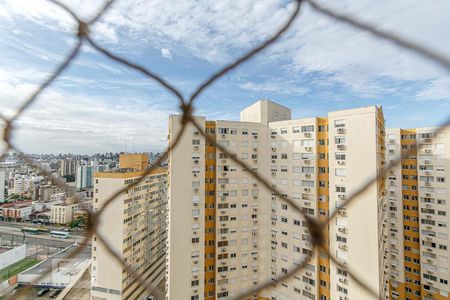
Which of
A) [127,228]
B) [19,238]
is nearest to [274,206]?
[127,228]

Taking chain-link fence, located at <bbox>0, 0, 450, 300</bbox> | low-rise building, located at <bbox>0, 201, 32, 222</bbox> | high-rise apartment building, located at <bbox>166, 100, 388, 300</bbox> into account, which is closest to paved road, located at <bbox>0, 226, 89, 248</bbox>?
low-rise building, located at <bbox>0, 201, 32, 222</bbox>

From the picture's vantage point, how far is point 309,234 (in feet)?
1.08

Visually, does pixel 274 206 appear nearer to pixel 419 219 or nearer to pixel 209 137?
pixel 419 219

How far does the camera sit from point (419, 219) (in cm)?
712

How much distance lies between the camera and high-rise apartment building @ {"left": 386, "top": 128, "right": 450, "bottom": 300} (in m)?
6.62

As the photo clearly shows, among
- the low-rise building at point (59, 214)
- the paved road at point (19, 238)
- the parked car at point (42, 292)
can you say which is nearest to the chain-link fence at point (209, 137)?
the parked car at point (42, 292)

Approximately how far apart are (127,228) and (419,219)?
26.2 feet

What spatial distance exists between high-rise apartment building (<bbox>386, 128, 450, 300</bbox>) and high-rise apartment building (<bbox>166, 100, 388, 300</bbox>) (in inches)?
77.7

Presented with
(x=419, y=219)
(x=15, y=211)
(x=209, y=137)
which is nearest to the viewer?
(x=209, y=137)

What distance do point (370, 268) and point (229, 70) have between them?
17.9 ft

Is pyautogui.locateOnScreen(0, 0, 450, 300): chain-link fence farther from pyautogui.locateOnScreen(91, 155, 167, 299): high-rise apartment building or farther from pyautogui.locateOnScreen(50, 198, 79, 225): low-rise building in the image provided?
pyautogui.locateOnScreen(50, 198, 79, 225): low-rise building

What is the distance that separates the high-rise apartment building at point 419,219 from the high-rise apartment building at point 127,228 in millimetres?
7059

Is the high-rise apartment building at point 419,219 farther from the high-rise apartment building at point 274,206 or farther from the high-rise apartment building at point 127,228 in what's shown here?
the high-rise apartment building at point 127,228

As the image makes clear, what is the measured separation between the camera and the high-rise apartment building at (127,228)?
672 centimetres
